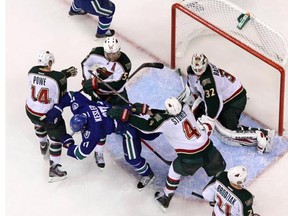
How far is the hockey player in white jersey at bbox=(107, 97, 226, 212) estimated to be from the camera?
4727mm

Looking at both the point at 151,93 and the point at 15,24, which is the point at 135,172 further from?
the point at 15,24

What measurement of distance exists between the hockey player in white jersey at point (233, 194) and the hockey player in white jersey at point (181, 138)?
30 cm

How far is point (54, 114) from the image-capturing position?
506cm

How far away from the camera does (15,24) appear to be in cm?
657

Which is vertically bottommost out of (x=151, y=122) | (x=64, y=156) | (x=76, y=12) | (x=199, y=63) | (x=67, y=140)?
(x=64, y=156)

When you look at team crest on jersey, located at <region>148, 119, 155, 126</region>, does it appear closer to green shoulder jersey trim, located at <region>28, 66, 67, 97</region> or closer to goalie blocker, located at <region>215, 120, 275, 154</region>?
green shoulder jersey trim, located at <region>28, 66, 67, 97</region>

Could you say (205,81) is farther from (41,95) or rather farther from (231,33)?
(41,95)

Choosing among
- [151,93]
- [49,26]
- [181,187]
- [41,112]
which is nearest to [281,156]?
[181,187]

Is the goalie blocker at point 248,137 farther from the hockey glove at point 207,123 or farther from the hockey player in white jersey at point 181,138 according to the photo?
the hockey player in white jersey at point 181,138

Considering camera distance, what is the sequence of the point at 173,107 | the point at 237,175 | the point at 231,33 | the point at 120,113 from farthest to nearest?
the point at 231,33
the point at 120,113
the point at 173,107
the point at 237,175

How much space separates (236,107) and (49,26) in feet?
6.28

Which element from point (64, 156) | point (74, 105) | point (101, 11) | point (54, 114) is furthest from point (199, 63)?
point (101, 11)

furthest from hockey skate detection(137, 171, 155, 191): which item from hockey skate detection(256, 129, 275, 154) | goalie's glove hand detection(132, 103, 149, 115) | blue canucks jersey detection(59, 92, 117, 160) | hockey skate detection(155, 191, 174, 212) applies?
hockey skate detection(256, 129, 275, 154)

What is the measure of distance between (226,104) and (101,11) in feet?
4.43
